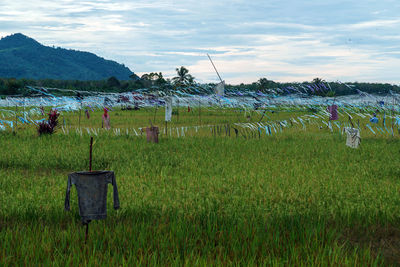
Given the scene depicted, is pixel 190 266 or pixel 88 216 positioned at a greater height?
pixel 88 216

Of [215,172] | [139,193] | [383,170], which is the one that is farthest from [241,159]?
[139,193]

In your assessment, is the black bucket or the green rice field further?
the green rice field

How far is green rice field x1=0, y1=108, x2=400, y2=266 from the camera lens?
501 centimetres

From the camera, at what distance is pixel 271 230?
5809mm

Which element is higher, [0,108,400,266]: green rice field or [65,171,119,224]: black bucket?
[65,171,119,224]: black bucket

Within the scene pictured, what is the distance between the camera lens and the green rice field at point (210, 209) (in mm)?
5008

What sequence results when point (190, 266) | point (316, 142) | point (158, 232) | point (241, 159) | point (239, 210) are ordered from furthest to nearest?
point (316, 142) → point (241, 159) → point (239, 210) → point (158, 232) → point (190, 266)

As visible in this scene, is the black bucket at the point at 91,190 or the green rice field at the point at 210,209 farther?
the green rice field at the point at 210,209

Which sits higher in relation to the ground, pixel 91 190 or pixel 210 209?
pixel 91 190

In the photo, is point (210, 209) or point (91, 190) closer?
point (91, 190)

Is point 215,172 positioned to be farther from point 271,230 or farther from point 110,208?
point 271,230

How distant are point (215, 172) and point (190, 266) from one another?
220 inches

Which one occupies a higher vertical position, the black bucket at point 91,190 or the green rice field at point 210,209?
the black bucket at point 91,190

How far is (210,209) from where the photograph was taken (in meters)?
6.75
